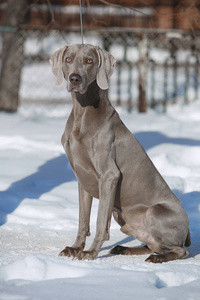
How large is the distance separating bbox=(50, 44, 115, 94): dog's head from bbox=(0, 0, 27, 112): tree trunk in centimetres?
706

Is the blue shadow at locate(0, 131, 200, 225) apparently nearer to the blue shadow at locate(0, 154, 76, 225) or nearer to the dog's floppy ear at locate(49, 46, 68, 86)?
the blue shadow at locate(0, 154, 76, 225)

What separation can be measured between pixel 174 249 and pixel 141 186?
52 centimetres

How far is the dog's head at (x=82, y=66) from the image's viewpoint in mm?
3639

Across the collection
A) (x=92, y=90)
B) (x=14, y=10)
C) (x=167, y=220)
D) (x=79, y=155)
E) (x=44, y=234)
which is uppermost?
(x=14, y=10)

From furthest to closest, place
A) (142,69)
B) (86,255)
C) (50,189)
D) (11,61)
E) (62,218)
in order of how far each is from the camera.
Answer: (11,61) < (142,69) < (50,189) < (62,218) < (86,255)

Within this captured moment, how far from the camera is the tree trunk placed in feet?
35.1

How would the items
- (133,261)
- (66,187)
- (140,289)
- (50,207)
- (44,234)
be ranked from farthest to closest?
(66,187), (50,207), (44,234), (133,261), (140,289)

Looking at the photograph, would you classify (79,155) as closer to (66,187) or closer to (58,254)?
(58,254)

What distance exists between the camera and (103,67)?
3818 millimetres

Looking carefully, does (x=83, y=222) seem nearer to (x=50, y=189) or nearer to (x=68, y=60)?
(x=68, y=60)

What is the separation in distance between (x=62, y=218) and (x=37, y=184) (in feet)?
3.52

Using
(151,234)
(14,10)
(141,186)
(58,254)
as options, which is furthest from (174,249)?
(14,10)

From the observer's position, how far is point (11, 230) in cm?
460

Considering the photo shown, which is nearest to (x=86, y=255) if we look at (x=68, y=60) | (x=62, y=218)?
(x=62, y=218)
